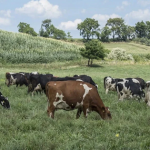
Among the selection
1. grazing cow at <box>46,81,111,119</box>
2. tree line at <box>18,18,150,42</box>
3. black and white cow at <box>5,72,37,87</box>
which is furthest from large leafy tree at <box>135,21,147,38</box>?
grazing cow at <box>46,81,111,119</box>

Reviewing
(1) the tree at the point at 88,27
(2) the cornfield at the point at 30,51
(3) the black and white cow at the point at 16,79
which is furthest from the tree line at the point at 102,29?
(3) the black and white cow at the point at 16,79

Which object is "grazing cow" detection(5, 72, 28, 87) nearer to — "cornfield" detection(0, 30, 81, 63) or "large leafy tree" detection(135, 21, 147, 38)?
"cornfield" detection(0, 30, 81, 63)

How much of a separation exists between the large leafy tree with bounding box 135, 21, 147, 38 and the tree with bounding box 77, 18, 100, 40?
25067 millimetres

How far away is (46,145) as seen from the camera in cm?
541

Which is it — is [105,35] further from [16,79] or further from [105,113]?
[105,113]

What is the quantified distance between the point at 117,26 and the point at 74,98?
346 ft

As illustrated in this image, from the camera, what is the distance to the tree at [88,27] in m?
103

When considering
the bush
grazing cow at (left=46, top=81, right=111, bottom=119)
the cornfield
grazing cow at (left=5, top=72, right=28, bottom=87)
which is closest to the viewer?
grazing cow at (left=46, top=81, right=111, bottom=119)

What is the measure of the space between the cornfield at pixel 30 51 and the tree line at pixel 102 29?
4112 cm

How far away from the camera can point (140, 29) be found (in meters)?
118

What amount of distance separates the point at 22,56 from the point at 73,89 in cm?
3833

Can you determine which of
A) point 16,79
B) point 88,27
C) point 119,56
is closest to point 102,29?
point 88,27

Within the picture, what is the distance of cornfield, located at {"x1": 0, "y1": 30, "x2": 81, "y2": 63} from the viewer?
4453cm

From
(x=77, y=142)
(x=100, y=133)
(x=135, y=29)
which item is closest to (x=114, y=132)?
(x=100, y=133)
